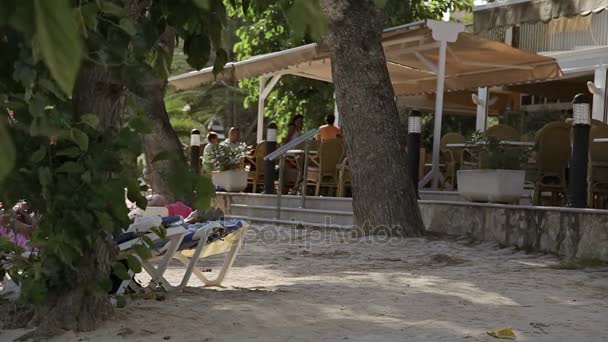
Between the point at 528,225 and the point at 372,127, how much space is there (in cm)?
186

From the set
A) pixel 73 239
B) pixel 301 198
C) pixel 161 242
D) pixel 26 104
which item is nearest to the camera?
pixel 26 104

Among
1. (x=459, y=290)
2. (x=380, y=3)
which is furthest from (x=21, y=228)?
(x=380, y=3)

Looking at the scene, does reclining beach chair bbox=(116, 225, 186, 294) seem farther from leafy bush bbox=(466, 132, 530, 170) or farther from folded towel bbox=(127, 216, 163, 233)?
leafy bush bbox=(466, 132, 530, 170)

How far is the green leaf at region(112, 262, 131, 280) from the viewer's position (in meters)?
4.30

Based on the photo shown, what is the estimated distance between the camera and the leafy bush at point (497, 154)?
848 centimetres

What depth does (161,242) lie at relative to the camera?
540 centimetres

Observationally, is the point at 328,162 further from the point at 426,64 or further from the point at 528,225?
the point at 528,225

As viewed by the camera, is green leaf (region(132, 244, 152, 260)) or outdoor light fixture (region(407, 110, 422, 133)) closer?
green leaf (region(132, 244, 152, 260))

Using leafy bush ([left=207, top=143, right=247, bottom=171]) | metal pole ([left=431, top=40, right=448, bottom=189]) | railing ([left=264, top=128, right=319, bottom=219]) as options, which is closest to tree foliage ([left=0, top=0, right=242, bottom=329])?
railing ([left=264, top=128, right=319, bottom=219])

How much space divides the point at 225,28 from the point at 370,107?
5614 mm

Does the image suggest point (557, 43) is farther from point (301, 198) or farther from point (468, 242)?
point (468, 242)

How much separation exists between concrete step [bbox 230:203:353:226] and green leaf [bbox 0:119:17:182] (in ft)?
31.6

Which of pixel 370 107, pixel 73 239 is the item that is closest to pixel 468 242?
pixel 370 107

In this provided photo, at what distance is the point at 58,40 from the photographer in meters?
0.52
